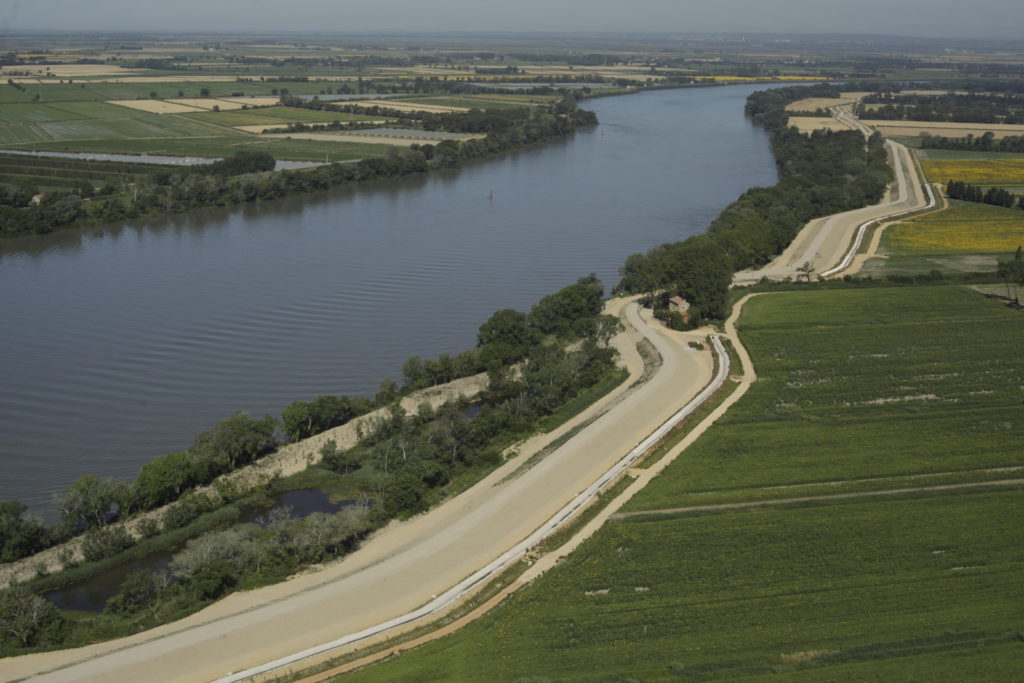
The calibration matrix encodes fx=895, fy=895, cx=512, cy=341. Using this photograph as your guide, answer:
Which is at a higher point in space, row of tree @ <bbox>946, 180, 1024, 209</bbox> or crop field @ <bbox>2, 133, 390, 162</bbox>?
crop field @ <bbox>2, 133, 390, 162</bbox>

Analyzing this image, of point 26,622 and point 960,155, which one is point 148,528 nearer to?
point 26,622

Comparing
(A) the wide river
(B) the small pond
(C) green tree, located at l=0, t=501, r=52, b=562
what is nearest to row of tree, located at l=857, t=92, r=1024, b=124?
(A) the wide river

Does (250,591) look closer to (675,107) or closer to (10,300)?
(10,300)

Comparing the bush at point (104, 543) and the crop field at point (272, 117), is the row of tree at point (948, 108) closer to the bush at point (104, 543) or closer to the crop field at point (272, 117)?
the crop field at point (272, 117)

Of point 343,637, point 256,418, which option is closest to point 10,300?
point 256,418

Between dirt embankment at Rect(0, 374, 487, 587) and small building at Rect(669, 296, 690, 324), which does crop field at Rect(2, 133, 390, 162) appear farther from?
dirt embankment at Rect(0, 374, 487, 587)

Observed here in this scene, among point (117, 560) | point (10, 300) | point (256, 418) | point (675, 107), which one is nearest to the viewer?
point (117, 560)

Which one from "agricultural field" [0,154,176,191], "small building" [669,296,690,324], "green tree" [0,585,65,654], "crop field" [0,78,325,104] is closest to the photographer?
"green tree" [0,585,65,654]
